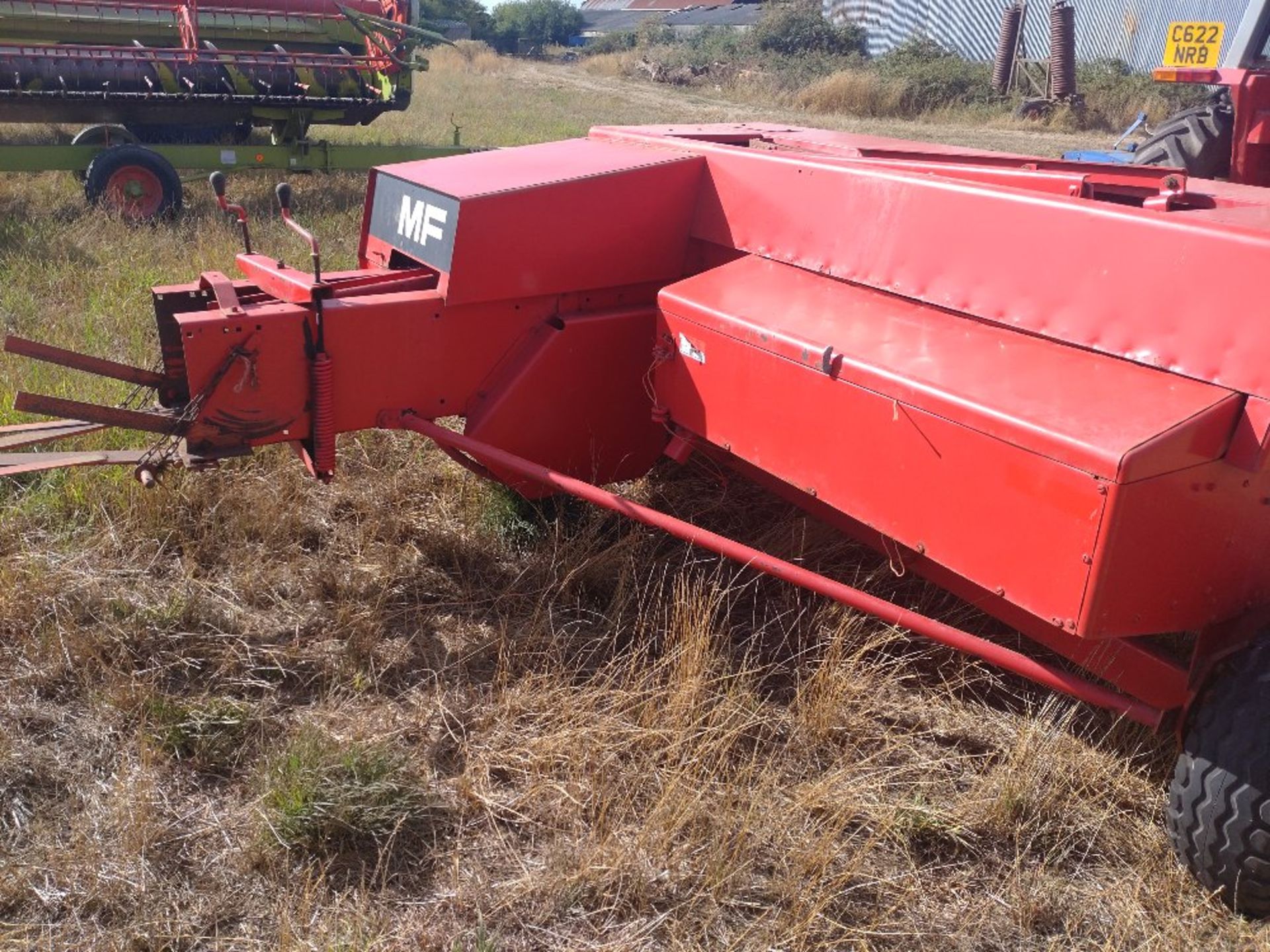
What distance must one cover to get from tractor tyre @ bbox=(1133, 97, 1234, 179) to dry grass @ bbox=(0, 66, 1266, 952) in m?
4.03

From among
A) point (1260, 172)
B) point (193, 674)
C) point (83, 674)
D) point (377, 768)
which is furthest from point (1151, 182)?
point (1260, 172)

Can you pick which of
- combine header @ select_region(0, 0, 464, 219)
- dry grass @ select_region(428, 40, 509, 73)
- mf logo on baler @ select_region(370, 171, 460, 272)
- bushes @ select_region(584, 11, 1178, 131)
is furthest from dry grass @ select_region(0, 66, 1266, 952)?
dry grass @ select_region(428, 40, 509, 73)

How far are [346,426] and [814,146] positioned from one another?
1.73 meters

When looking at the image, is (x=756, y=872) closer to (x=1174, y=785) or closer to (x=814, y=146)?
(x=1174, y=785)

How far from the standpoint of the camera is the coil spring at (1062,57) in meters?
17.4

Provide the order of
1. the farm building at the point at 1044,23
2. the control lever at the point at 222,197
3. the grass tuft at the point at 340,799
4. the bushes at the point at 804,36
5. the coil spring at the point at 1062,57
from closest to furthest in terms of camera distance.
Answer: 1. the grass tuft at the point at 340,799
2. the control lever at the point at 222,197
3. the coil spring at the point at 1062,57
4. the farm building at the point at 1044,23
5. the bushes at the point at 804,36

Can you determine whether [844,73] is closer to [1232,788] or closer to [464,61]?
[464,61]

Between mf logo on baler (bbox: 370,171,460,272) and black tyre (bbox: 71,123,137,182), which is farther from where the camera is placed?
black tyre (bbox: 71,123,137,182)

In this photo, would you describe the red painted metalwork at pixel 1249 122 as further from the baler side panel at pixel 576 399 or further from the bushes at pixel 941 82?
the bushes at pixel 941 82

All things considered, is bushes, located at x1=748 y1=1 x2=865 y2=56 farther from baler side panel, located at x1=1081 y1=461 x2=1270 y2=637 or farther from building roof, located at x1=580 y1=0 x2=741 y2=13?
baler side panel, located at x1=1081 y1=461 x2=1270 y2=637

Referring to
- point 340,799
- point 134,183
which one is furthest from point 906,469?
point 134,183

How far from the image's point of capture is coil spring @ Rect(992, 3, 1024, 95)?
20391 millimetres

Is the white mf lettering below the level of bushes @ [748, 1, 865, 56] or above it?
below

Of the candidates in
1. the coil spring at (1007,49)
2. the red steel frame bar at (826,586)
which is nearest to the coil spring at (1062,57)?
the coil spring at (1007,49)
